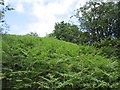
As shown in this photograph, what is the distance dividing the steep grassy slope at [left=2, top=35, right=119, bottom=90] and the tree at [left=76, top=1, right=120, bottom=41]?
8.59 feet

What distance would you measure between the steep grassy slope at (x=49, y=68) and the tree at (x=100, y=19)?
2.62 metres

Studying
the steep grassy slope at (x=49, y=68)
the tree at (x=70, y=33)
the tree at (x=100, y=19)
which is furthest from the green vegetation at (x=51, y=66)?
the tree at (x=70, y=33)

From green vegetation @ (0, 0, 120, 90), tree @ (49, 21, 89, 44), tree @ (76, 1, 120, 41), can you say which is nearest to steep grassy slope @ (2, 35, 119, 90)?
green vegetation @ (0, 0, 120, 90)

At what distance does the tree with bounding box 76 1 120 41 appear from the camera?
25.9 feet

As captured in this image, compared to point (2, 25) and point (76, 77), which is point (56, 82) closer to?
point (76, 77)

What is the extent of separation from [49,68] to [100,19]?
141 inches

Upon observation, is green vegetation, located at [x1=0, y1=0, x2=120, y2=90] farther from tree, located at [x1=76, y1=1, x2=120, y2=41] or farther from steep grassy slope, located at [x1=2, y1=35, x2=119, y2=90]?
tree, located at [x1=76, y1=1, x2=120, y2=41]

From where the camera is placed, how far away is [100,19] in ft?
26.7

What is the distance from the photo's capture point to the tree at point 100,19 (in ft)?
25.9

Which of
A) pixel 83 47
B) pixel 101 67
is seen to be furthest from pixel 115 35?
pixel 101 67

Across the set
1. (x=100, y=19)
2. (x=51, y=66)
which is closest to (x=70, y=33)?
(x=100, y=19)

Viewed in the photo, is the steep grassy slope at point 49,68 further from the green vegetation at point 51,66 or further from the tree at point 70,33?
the tree at point 70,33

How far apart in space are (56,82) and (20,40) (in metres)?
1.24

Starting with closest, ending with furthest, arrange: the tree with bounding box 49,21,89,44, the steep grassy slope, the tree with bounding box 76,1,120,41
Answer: the steep grassy slope
the tree with bounding box 76,1,120,41
the tree with bounding box 49,21,89,44
